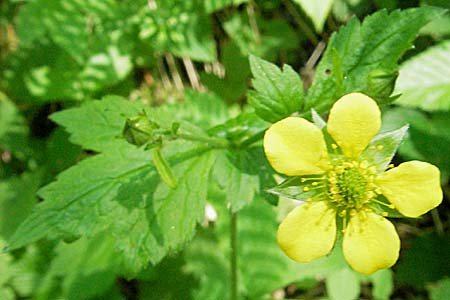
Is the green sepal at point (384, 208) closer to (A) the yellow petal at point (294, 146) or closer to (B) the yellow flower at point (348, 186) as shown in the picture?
(B) the yellow flower at point (348, 186)

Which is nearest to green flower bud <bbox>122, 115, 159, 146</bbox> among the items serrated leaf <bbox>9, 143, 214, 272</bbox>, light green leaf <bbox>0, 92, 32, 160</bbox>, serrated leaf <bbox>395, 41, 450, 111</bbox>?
serrated leaf <bbox>9, 143, 214, 272</bbox>

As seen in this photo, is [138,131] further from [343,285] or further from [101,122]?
[343,285]

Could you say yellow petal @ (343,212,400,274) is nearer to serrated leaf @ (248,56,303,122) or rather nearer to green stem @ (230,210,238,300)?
serrated leaf @ (248,56,303,122)

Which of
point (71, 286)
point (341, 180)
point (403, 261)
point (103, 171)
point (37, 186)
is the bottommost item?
point (403, 261)

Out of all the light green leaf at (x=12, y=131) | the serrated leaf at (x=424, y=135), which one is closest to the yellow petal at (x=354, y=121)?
the serrated leaf at (x=424, y=135)

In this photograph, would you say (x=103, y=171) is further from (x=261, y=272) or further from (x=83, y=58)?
(x=83, y=58)

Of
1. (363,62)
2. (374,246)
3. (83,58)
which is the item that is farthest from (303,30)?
(374,246)
